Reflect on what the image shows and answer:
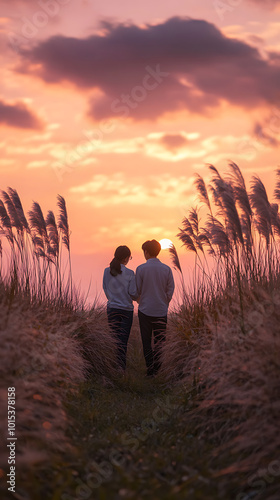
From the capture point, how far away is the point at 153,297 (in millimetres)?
8602

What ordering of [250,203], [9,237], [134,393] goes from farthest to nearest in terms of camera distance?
[9,237] → [134,393] → [250,203]

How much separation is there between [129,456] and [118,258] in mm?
5083

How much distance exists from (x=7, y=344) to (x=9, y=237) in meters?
4.71

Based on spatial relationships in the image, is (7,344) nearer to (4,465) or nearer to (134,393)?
(4,465)

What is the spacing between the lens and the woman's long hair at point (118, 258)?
28.6 ft

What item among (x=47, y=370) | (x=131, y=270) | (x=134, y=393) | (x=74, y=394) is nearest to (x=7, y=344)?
(x=47, y=370)

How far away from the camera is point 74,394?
213 inches

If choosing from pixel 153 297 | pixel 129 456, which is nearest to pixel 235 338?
pixel 129 456

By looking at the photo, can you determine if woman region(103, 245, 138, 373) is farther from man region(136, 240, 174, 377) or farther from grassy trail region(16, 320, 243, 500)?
grassy trail region(16, 320, 243, 500)

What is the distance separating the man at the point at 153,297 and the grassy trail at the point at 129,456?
211cm

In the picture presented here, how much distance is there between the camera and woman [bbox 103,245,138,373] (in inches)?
340

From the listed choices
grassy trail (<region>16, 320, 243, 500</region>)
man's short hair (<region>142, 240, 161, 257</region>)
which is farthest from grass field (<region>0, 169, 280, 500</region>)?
man's short hair (<region>142, 240, 161, 257</region>)

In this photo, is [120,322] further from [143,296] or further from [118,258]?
[118,258]

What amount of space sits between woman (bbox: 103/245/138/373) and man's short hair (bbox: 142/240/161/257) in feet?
1.24
